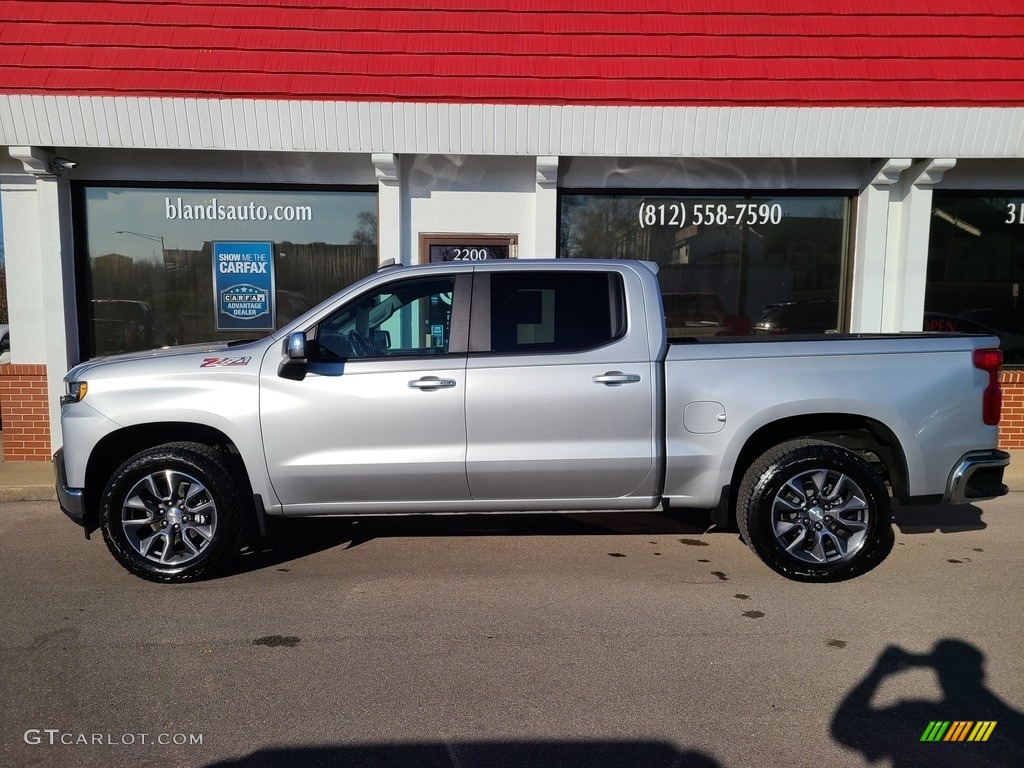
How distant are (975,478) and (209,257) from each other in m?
7.55

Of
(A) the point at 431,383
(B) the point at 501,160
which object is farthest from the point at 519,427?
(B) the point at 501,160

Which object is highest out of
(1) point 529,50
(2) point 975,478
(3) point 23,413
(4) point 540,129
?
(1) point 529,50

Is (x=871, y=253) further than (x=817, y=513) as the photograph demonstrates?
Yes

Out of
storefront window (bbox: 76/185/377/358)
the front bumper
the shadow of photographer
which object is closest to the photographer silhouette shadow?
the shadow of photographer

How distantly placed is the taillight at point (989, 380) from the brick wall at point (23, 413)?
28.1 ft

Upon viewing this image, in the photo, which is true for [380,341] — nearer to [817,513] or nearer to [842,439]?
[817,513]

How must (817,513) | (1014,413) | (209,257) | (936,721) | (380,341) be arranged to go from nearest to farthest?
1. (936,721)
2. (817,513)
3. (380,341)
4. (1014,413)
5. (209,257)

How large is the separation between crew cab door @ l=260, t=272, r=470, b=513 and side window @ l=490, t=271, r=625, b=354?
12.1 inches

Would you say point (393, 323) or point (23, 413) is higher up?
point (393, 323)

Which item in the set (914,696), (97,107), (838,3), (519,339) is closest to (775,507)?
(914,696)

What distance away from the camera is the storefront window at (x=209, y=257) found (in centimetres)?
848

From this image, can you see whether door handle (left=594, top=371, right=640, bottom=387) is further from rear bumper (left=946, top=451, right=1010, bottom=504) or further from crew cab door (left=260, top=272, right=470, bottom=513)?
rear bumper (left=946, top=451, right=1010, bottom=504)

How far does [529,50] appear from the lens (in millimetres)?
8078

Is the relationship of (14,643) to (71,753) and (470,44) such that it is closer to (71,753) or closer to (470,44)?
(71,753)
